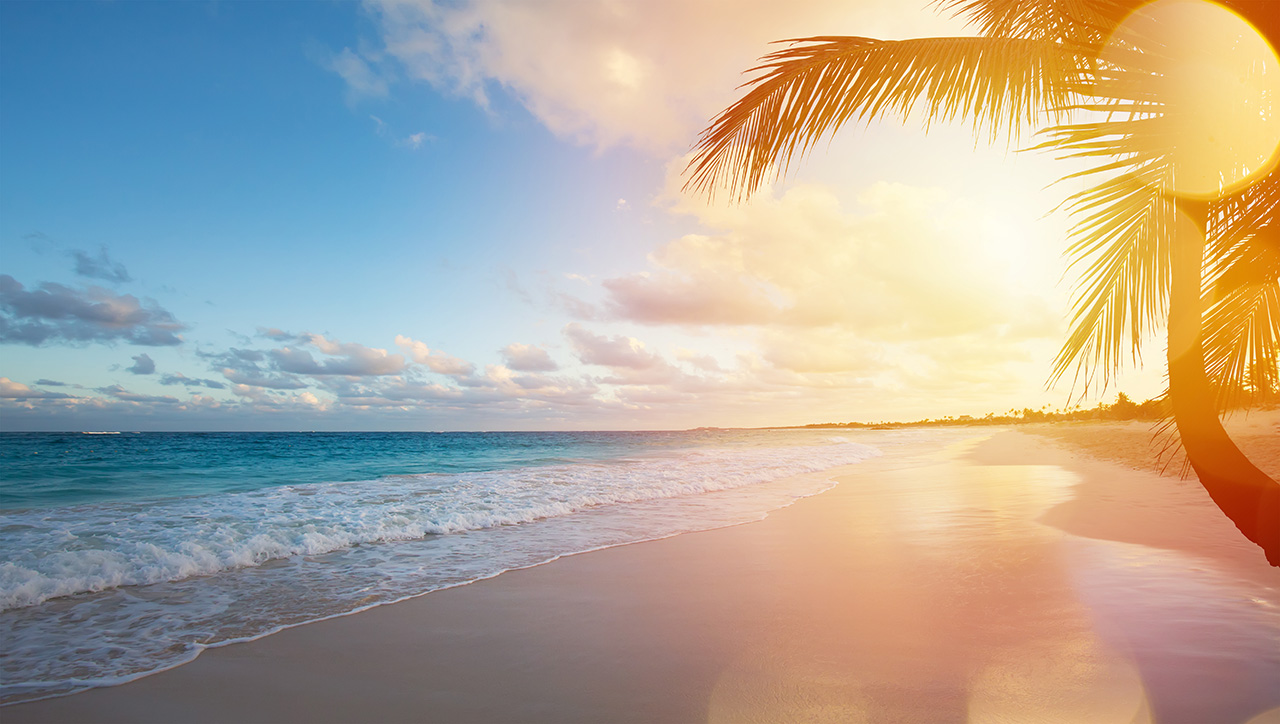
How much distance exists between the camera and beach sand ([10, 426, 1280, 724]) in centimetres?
347

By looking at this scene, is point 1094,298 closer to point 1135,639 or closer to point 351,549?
point 1135,639

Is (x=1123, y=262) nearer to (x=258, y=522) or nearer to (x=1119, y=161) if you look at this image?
(x=1119, y=161)

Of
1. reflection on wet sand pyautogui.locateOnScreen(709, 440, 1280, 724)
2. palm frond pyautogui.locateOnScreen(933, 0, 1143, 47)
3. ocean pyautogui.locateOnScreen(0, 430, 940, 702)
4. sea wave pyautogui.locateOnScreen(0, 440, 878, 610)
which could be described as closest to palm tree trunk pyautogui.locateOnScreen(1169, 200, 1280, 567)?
palm frond pyautogui.locateOnScreen(933, 0, 1143, 47)

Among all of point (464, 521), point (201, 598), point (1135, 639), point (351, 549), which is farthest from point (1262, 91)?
point (464, 521)

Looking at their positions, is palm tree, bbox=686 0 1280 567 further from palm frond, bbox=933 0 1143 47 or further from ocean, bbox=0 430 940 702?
ocean, bbox=0 430 940 702

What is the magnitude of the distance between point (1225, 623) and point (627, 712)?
4499mm

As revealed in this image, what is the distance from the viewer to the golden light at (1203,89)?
2.23 metres

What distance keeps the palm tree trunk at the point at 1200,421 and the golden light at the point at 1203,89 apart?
175mm

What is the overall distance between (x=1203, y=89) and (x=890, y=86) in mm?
1168

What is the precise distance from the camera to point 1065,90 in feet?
8.97

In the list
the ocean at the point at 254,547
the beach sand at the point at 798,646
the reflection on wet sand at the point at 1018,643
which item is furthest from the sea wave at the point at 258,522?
the reflection on wet sand at the point at 1018,643

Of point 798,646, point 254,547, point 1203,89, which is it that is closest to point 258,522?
point 254,547

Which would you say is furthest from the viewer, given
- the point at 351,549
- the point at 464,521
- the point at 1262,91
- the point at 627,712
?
the point at 464,521

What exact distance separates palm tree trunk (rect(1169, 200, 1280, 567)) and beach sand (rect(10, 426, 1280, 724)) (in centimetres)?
161
